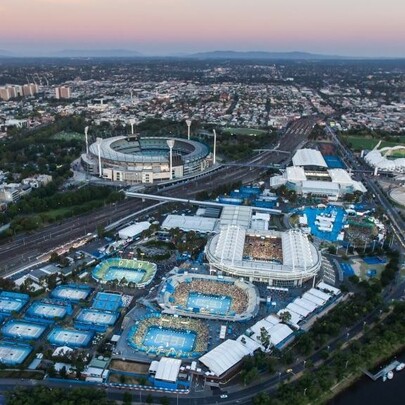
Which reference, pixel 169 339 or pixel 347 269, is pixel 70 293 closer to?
pixel 169 339

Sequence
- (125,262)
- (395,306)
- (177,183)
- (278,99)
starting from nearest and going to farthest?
1. (395,306)
2. (125,262)
3. (177,183)
4. (278,99)

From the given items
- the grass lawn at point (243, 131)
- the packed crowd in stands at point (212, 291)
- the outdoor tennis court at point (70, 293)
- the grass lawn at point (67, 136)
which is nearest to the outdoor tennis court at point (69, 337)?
the outdoor tennis court at point (70, 293)

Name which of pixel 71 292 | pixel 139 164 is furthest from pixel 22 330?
pixel 139 164

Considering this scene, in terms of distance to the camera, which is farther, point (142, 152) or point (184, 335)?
point (142, 152)

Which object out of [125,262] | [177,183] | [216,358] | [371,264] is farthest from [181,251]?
[177,183]

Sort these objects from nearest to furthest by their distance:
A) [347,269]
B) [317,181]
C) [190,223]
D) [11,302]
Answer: [11,302] → [347,269] → [190,223] → [317,181]

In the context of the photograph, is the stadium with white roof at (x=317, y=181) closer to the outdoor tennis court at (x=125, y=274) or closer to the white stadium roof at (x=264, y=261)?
the white stadium roof at (x=264, y=261)

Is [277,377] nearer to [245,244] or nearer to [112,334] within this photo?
[112,334]

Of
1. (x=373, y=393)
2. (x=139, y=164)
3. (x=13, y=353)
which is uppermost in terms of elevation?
(x=139, y=164)
